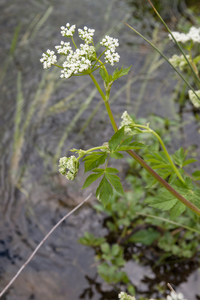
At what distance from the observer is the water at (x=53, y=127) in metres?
2.32

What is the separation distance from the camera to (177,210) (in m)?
1.43

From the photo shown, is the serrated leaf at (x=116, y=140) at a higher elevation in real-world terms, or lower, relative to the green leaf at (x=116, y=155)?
higher

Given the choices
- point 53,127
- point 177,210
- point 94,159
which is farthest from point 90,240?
point 53,127

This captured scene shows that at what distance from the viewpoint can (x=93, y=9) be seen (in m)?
4.50

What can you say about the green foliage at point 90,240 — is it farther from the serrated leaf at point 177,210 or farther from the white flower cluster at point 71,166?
the white flower cluster at point 71,166

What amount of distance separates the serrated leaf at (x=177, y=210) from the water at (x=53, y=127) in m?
1.04

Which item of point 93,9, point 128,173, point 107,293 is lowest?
point 107,293

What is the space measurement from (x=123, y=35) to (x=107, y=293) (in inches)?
142

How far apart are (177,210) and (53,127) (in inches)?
86.3

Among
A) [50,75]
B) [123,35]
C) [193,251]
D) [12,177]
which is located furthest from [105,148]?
[123,35]

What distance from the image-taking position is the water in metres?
2.32

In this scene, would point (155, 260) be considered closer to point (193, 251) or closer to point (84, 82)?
point (193, 251)

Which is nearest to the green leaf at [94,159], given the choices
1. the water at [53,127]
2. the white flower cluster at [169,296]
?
the white flower cluster at [169,296]

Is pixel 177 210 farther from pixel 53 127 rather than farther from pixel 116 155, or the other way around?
pixel 53 127
